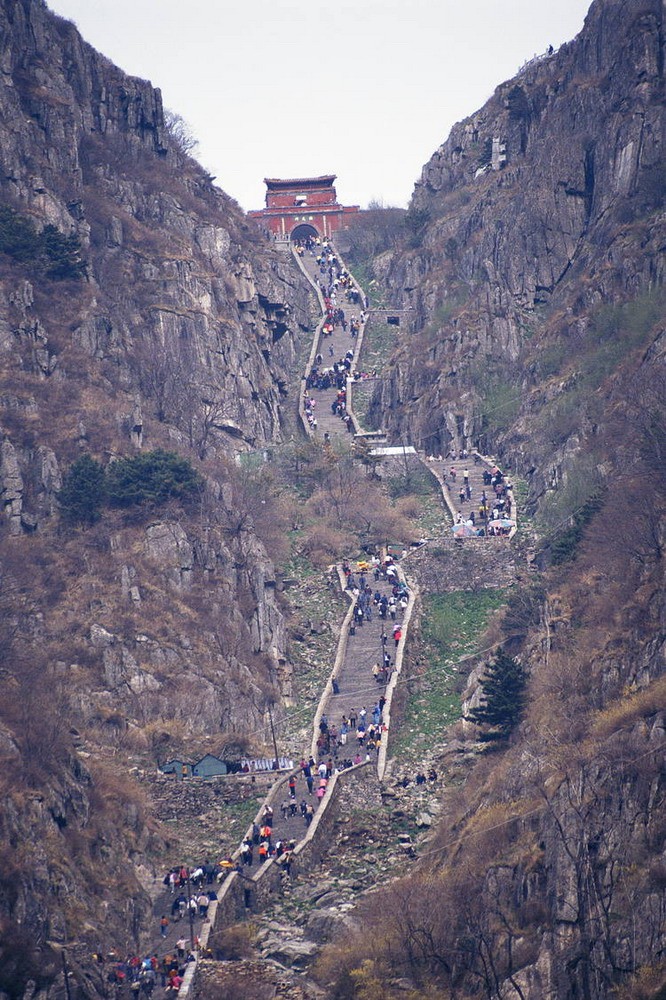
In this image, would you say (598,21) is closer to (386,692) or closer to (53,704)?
(386,692)

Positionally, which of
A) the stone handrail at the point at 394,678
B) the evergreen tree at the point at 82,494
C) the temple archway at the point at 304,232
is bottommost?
the stone handrail at the point at 394,678

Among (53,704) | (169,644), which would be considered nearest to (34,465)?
(169,644)

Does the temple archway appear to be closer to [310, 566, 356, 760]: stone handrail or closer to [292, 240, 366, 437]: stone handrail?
[292, 240, 366, 437]: stone handrail

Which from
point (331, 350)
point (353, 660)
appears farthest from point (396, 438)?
point (353, 660)

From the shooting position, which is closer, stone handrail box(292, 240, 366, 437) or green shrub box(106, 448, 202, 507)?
green shrub box(106, 448, 202, 507)

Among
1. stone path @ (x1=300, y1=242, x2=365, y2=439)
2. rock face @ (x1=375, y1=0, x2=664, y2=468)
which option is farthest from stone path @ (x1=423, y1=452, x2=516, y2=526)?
stone path @ (x1=300, y1=242, x2=365, y2=439)

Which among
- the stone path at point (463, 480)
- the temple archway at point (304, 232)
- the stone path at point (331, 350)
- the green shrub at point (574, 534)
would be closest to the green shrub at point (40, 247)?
the stone path at point (331, 350)

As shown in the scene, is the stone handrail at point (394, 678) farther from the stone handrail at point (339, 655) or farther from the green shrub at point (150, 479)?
the green shrub at point (150, 479)

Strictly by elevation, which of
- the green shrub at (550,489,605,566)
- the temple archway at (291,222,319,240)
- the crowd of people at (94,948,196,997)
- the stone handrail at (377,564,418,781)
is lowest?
the crowd of people at (94,948,196,997)
